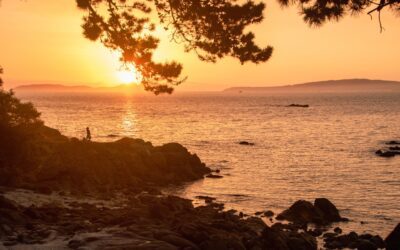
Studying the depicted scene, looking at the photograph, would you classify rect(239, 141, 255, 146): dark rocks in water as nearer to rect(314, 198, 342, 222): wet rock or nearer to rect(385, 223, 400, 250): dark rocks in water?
rect(314, 198, 342, 222): wet rock

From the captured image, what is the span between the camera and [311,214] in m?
26.2

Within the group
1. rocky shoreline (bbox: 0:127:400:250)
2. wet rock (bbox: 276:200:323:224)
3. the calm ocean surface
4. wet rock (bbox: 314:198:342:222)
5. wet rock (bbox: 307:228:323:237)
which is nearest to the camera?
rocky shoreline (bbox: 0:127:400:250)

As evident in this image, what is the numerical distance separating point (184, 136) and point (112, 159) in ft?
137

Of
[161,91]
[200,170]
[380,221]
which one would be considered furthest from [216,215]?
[200,170]

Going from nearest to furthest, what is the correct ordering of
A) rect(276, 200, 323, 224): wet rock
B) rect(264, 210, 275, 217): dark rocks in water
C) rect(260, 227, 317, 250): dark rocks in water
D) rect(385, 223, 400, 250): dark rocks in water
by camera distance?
rect(385, 223, 400, 250): dark rocks in water
rect(260, 227, 317, 250): dark rocks in water
rect(276, 200, 323, 224): wet rock
rect(264, 210, 275, 217): dark rocks in water

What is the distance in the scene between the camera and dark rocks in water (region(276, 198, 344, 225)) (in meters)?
25.8

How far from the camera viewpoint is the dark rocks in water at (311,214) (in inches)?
1014

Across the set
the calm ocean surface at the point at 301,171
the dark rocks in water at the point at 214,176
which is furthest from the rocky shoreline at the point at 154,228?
the dark rocks in water at the point at 214,176

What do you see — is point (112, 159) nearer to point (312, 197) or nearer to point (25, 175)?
point (25, 175)

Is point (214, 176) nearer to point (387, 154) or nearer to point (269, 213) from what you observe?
point (269, 213)

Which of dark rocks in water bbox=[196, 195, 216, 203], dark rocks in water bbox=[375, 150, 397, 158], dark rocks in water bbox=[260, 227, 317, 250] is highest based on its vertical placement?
dark rocks in water bbox=[260, 227, 317, 250]

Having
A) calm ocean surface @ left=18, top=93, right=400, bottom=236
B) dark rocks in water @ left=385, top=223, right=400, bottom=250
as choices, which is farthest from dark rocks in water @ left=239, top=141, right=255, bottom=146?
dark rocks in water @ left=385, top=223, right=400, bottom=250

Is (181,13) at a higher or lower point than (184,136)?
higher

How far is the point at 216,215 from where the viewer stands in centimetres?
2425
